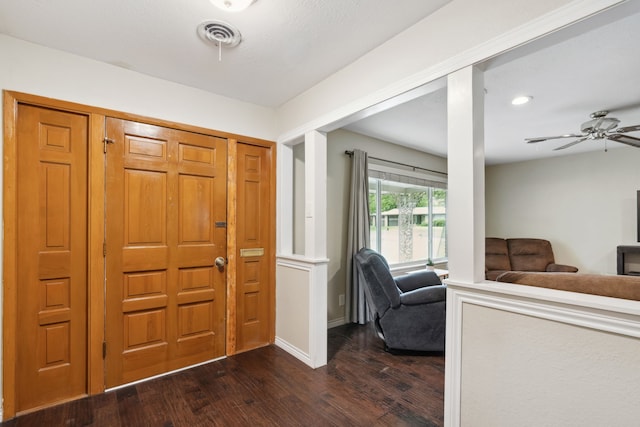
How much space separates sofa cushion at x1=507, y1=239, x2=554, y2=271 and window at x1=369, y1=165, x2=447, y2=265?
3.66ft

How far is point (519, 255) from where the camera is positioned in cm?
494

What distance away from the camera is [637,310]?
98 cm

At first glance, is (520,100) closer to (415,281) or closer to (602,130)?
(602,130)

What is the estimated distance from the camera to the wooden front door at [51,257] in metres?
1.89

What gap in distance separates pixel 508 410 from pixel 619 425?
0.37 m

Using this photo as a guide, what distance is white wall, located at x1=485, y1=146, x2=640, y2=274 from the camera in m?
4.30

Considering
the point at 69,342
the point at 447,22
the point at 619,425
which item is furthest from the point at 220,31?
the point at 619,425

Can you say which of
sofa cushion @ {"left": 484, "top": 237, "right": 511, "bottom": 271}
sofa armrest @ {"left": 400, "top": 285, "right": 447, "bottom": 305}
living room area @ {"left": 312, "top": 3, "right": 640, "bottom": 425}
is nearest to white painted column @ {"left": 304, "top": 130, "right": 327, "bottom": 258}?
sofa armrest @ {"left": 400, "top": 285, "right": 447, "bottom": 305}

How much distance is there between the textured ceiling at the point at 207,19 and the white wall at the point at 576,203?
4765 millimetres

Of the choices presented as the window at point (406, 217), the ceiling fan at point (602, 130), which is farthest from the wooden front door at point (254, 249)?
the ceiling fan at point (602, 130)

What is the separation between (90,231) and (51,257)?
269 millimetres

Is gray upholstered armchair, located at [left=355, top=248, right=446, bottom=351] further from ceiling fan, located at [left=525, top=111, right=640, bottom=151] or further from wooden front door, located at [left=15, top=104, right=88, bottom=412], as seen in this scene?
wooden front door, located at [left=15, top=104, right=88, bottom=412]

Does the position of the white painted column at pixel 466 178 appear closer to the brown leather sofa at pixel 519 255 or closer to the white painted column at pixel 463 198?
the white painted column at pixel 463 198

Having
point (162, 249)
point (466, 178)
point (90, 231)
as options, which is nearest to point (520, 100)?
point (466, 178)
